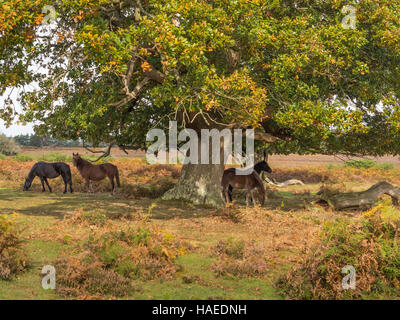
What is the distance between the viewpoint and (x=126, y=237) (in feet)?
37.8

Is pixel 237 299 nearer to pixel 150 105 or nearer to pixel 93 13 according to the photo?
pixel 93 13

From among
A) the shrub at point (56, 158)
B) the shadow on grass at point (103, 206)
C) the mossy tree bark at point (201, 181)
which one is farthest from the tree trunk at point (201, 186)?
the shrub at point (56, 158)

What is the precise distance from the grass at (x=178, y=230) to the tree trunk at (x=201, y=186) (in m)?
0.96

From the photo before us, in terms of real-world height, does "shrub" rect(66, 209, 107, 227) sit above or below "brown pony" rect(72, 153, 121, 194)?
below

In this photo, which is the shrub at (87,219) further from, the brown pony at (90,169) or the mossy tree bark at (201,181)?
the brown pony at (90,169)

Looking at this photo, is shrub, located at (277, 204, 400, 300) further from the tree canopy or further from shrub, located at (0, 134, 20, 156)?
shrub, located at (0, 134, 20, 156)

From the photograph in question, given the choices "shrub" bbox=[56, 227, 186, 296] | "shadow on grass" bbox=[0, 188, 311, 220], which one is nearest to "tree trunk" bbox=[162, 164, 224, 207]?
"shadow on grass" bbox=[0, 188, 311, 220]

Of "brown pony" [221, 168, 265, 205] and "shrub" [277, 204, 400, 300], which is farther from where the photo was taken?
"brown pony" [221, 168, 265, 205]

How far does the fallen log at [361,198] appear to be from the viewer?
21.9 m

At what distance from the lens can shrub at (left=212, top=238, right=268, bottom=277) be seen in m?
10.7

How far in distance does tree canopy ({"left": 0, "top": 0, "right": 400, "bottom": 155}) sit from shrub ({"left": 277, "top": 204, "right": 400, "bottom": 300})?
699 centimetres

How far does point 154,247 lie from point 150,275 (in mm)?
1079

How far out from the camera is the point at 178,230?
632 inches

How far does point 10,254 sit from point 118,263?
2.63 metres
